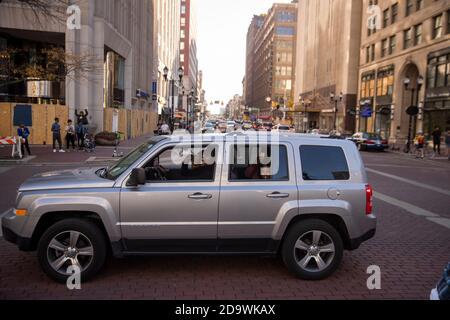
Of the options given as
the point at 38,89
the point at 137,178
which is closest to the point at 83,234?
the point at 137,178

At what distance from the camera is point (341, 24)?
208 feet

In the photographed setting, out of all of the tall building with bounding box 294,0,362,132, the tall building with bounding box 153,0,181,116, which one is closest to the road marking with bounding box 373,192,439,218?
the tall building with bounding box 294,0,362,132

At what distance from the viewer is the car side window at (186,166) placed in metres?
5.60

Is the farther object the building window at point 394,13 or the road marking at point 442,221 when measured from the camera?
the building window at point 394,13

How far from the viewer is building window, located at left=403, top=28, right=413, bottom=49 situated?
140 ft

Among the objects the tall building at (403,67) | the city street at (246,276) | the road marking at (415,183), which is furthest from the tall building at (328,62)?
the city street at (246,276)

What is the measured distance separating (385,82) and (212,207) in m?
47.4

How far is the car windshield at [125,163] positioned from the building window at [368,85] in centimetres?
5036

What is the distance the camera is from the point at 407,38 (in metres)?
43.7

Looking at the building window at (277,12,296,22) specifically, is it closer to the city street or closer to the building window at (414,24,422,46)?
the building window at (414,24,422,46)

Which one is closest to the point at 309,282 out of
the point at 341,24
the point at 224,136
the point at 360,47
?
the point at 224,136

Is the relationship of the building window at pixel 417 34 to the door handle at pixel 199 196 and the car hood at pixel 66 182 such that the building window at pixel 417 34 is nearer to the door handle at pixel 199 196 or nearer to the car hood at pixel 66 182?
the door handle at pixel 199 196

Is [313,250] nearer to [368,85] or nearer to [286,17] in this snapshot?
[368,85]

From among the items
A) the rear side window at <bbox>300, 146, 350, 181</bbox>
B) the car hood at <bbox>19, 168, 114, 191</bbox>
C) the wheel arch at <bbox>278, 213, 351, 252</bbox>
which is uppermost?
the rear side window at <bbox>300, 146, 350, 181</bbox>
